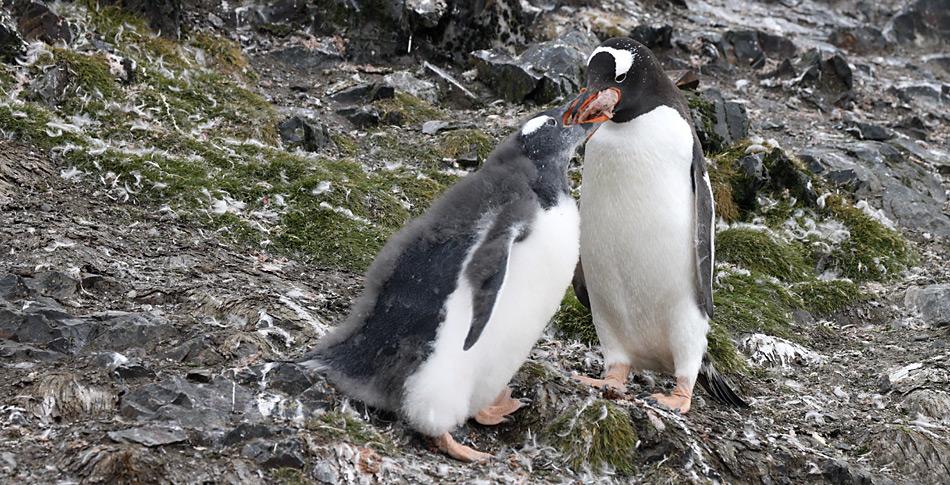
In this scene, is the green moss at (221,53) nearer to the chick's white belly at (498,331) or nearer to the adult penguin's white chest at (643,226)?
the adult penguin's white chest at (643,226)

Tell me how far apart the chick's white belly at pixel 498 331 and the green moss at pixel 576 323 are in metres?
1.89

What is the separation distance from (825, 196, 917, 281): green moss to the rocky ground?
2 centimetres

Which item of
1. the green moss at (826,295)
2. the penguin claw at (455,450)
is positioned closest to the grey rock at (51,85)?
the penguin claw at (455,450)

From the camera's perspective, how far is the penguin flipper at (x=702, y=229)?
512 cm

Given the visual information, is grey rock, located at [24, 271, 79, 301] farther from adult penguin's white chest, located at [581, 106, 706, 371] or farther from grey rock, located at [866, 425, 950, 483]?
grey rock, located at [866, 425, 950, 483]

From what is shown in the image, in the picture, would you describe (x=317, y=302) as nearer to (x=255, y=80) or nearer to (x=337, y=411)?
(x=337, y=411)

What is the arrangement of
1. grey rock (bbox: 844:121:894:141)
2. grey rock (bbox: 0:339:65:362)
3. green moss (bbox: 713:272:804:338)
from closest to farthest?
1. grey rock (bbox: 0:339:65:362)
2. green moss (bbox: 713:272:804:338)
3. grey rock (bbox: 844:121:894:141)

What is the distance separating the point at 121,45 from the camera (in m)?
8.07

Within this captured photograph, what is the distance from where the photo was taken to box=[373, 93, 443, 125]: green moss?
28.7 feet

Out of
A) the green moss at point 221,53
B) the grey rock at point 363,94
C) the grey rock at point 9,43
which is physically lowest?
the grey rock at point 363,94

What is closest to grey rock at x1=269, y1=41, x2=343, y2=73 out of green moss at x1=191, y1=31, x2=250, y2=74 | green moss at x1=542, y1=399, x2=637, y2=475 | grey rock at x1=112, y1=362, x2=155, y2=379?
green moss at x1=191, y1=31, x2=250, y2=74

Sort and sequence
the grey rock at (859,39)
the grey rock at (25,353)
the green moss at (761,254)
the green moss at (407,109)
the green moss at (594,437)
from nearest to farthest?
the grey rock at (25,353) → the green moss at (594,437) → the green moss at (761,254) → the green moss at (407,109) → the grey rock at (859,39)

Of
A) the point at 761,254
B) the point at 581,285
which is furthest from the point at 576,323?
the point at 761,254

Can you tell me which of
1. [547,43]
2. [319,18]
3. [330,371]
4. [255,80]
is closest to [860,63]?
[547,43]
